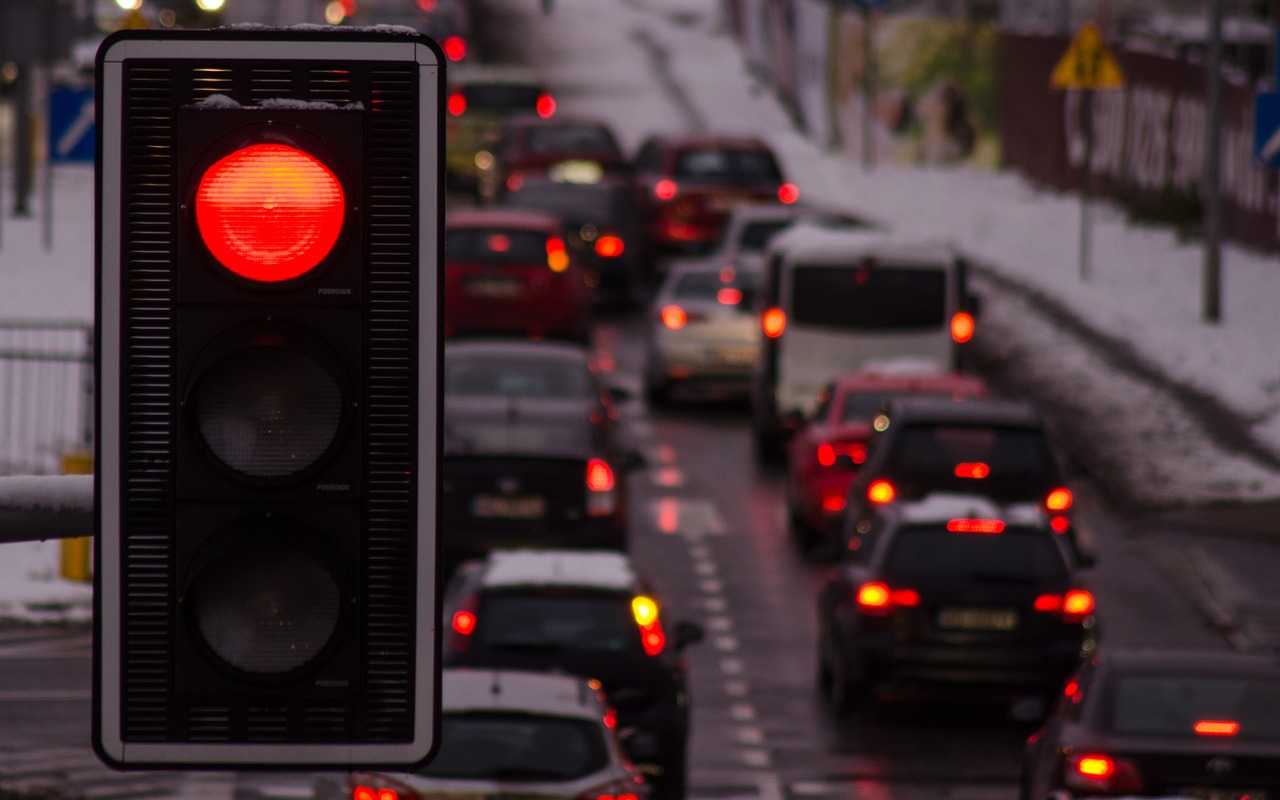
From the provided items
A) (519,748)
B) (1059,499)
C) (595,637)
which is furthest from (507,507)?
(519,748)

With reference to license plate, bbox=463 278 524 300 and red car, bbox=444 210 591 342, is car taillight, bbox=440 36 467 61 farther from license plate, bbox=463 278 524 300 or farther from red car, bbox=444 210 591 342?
license plate, bbox=463 278 524 300

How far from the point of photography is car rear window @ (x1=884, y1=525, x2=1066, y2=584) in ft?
67.9

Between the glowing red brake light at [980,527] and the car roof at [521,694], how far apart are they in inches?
233

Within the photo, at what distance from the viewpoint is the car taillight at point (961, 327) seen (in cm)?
3016

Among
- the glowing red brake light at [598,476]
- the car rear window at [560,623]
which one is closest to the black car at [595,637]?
the car rear window at [560,623]

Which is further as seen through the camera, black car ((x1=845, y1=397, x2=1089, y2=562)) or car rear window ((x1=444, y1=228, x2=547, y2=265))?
car rear window ((x1=444, y1=228, x2=547, y2=265))

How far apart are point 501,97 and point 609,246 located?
54.9 feet

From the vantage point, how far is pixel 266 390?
4344 mm

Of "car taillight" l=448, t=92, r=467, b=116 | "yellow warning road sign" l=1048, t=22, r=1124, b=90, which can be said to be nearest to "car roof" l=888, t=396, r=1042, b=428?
"yellow warning road sign" l=1048, t=22, r=1124, b=90

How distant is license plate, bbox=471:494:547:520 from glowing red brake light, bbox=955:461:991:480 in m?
3.00

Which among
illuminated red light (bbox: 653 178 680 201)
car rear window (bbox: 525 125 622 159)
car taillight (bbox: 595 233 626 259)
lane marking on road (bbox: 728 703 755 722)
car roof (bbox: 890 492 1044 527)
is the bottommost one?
lane marking on road (bbox: 728 703 755 722)

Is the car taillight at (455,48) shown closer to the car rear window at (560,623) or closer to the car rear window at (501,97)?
the car rear window at (501,97)

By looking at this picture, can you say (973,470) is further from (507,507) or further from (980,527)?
(980,527)

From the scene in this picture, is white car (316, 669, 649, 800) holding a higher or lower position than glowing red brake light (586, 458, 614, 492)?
lower
